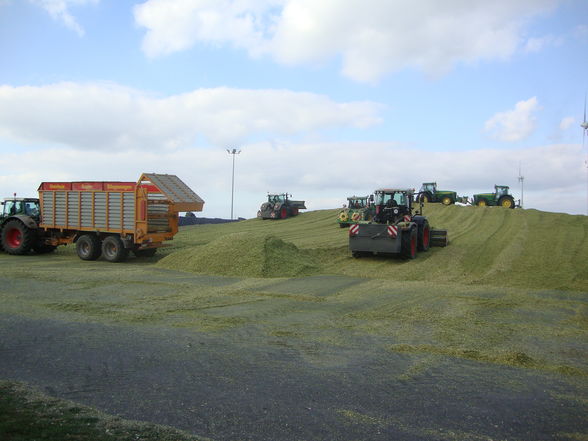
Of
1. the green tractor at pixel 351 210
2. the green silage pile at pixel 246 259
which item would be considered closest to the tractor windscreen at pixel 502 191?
the green tractor at pixel 351 210

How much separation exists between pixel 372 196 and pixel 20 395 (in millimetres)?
13690

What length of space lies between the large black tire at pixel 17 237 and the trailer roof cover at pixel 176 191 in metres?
5.29

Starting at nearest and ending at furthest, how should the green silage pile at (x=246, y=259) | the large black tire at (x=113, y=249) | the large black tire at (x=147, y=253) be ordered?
the green silage pile at (x=246, y=259)
the large black tire at (x=113, y=249)
the large black tire at (x=147, y=253)

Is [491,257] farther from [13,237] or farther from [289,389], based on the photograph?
[13,237]

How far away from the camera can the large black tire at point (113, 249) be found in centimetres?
1552

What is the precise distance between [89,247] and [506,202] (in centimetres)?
2951

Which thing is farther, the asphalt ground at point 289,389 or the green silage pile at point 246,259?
the green silage pile at point 246,259

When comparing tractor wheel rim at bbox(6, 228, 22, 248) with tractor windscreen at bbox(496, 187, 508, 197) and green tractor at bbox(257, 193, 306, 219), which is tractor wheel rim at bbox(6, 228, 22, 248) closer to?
green tractor at bbox(257, 193, 306, 219)

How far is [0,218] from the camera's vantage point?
60.5 feet

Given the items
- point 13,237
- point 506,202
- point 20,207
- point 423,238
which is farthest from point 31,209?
point 506,202

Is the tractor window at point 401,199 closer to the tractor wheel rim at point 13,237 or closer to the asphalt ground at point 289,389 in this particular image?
the asphalt ground at point 289,389

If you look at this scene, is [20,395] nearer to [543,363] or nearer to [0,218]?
[543,363]

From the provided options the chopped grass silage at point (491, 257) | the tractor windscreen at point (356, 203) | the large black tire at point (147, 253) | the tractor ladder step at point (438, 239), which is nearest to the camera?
the chopped grass silage at point (491, 257)

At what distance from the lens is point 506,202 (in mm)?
35188
